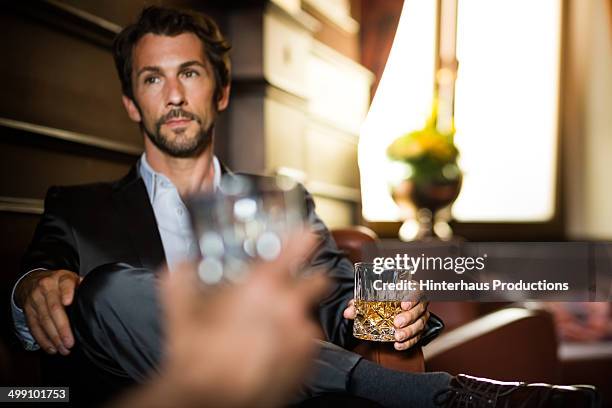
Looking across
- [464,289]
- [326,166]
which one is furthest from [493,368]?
[326,166]

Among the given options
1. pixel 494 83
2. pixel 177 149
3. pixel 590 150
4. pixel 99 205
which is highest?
pixel 494 83

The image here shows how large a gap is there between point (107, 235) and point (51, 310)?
28 centimetres

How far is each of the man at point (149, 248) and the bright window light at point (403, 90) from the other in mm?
1768

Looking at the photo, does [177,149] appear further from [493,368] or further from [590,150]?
[590,150]

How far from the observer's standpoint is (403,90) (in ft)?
10.8

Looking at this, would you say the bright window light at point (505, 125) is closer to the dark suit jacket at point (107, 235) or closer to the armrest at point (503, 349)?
the armrest at point (503, 349)

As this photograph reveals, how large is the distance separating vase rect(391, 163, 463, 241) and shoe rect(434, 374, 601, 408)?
163cm

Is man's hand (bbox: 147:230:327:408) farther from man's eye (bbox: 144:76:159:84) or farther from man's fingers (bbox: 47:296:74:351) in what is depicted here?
man's eye (bbox: 144:76:159:84)

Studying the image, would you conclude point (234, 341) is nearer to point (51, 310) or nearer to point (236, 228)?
point (236, 228)

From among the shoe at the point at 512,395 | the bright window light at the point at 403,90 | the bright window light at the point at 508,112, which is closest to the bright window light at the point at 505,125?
the bright window light at the point at 508,112

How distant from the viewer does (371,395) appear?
3.04 ft

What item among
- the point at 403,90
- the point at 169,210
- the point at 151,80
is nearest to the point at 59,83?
the point at 151,80

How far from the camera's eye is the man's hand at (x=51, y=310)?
0.85 m

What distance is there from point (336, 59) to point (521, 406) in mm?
1751
